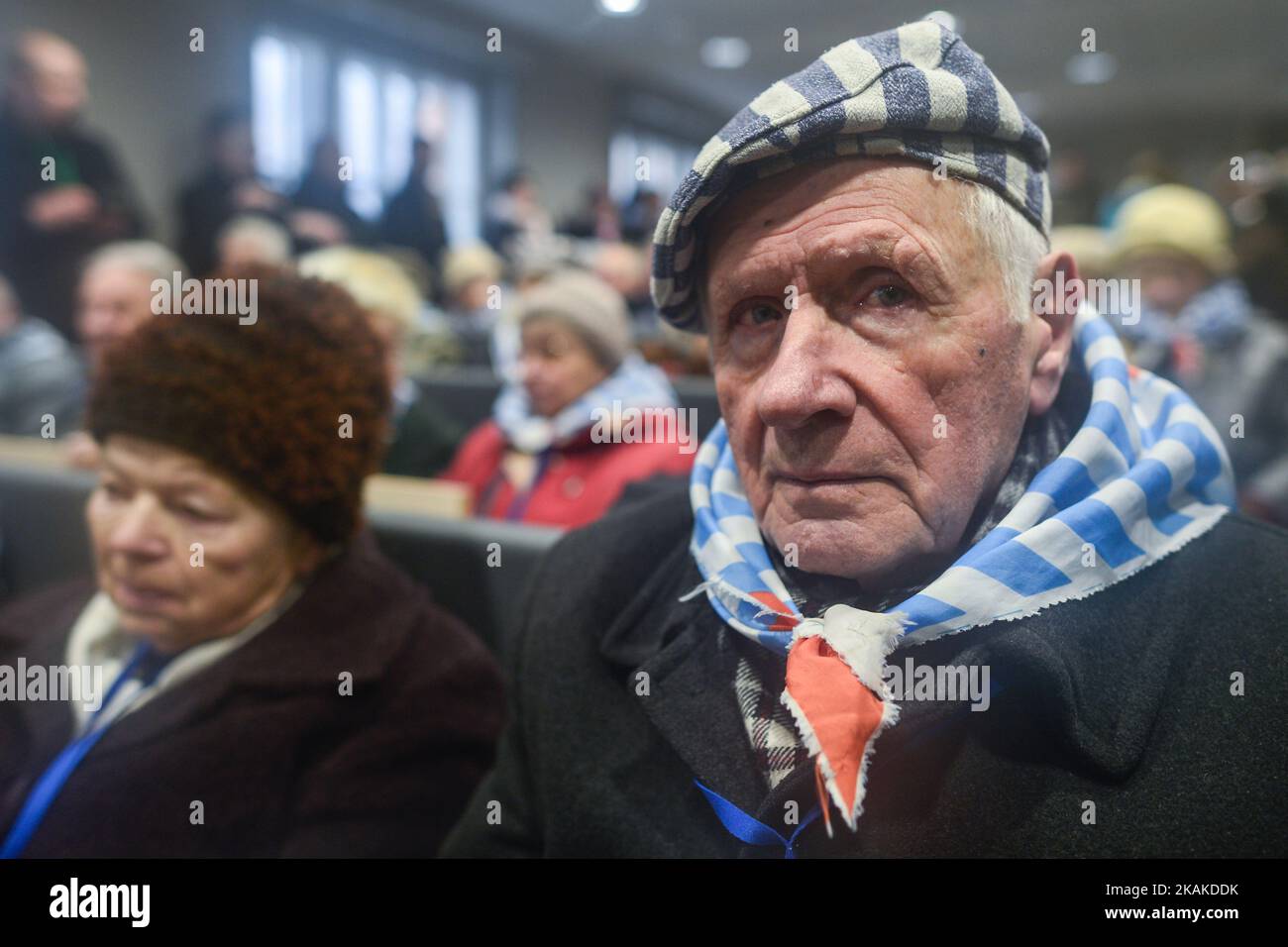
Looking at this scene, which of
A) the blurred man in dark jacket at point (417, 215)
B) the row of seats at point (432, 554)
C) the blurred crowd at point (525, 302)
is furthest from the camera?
the blurred man in dark jacket at point (417, 215)

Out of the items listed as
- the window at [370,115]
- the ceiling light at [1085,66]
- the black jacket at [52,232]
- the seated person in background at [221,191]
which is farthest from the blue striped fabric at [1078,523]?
the window at [370,115]

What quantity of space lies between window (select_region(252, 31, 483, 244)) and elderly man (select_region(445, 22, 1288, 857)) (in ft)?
14.8

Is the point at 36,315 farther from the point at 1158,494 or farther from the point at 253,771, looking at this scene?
the point at 1158,494

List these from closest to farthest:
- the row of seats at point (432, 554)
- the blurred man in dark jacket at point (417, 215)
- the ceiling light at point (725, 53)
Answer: the ceiling light at point (725, 53)
the row of seats at point (432, 554)
the blurred man in dark jacket at point (417, 215)

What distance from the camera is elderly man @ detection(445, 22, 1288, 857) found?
79 centimetres

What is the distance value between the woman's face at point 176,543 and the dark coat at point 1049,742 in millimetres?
586

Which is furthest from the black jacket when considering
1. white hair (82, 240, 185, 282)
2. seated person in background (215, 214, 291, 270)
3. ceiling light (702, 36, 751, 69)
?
ceiling light (702, 36, 751, 69)

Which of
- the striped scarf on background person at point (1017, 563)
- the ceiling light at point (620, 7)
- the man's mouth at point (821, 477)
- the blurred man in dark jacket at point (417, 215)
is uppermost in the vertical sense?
the blurred man in dark jacket at point (417, 215)

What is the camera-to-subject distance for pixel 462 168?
634cm

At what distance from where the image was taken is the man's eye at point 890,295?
2.68 ft

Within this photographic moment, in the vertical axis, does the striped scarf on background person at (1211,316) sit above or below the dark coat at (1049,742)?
above

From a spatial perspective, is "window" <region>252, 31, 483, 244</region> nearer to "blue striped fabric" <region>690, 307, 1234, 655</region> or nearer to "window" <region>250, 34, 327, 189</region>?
"window" <region>250, 34, 327, 189</region>

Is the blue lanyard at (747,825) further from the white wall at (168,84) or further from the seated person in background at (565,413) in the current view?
the white wall at (168,84)
